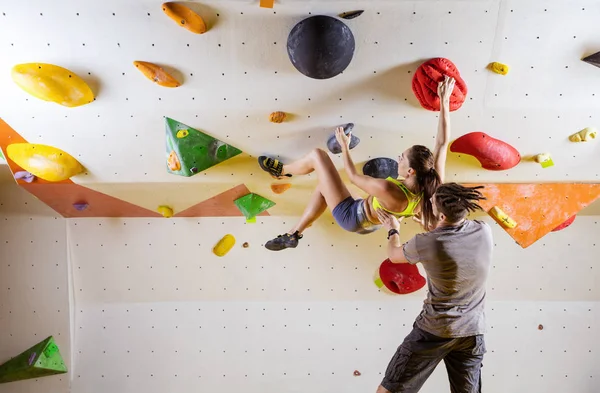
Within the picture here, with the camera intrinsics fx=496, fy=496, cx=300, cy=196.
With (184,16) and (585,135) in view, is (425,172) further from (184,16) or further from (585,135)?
(184,16)

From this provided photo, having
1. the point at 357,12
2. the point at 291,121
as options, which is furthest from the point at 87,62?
the point at 357,12

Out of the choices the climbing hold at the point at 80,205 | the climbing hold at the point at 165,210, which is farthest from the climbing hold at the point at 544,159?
the climbing hold at the point at 80,205

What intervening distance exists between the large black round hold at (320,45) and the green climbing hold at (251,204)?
2.62 ft

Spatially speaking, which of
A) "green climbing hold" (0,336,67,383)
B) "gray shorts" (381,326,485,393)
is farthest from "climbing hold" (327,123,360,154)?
"green climbing hold" (0,336,67,383)

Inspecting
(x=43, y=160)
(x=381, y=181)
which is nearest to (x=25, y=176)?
(x=43, y=160)

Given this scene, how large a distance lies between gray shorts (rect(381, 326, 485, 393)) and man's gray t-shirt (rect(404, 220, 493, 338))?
0.04m

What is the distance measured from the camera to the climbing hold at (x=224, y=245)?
96.2 inches

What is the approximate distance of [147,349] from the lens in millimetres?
2609

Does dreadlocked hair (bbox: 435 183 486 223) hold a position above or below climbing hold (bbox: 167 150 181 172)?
below

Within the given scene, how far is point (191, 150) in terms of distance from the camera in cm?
187

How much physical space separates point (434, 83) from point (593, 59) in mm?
530

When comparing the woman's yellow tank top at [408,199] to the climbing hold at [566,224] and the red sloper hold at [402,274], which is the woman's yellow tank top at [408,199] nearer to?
the red sloper hold at [402,274]

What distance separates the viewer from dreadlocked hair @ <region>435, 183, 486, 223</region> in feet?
5.18

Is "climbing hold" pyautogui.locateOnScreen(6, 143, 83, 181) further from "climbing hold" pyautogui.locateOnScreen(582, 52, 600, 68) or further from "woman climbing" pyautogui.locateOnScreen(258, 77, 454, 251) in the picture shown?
"climbing hold" pyautogui.locateOnScreen(582, 52, 600, 68)
